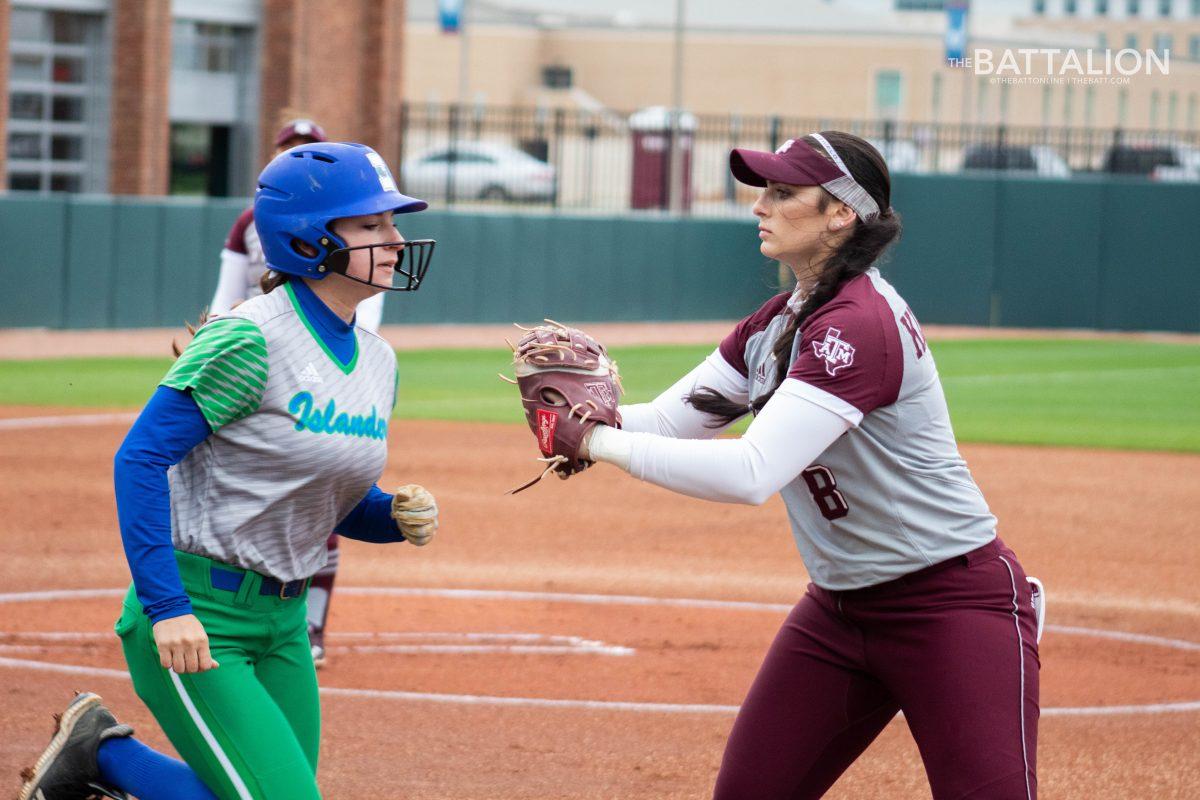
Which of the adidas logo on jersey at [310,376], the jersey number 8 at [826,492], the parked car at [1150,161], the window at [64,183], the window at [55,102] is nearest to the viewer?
the adidas logo on jersey at [310,376]

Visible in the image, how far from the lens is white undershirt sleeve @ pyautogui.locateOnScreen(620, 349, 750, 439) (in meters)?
4.35

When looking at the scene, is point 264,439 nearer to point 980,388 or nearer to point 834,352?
point 834,352

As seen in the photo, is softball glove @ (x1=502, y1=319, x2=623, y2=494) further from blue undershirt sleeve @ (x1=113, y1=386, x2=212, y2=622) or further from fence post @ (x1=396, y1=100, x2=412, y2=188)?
fence post @ (x1=396, y1=100, x2=412, y2=188)

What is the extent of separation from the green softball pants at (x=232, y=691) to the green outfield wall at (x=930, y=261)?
67.2 ft

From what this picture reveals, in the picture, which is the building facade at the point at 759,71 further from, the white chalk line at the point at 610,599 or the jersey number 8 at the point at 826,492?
the jersey number 8 at the point at 826,492

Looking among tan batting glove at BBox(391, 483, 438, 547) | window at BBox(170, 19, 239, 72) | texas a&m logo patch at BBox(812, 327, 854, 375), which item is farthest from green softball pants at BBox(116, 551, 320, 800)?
window at BBox(170, 19, 239, 72)

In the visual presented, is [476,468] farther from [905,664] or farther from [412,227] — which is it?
[412,227]

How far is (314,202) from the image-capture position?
3.84 m

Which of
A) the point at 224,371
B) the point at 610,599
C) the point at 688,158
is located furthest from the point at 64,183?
the point at 224,371

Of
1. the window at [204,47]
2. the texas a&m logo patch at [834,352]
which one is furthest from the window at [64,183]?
the texas a&m logo patch at [834,352]

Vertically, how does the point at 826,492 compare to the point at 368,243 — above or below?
below

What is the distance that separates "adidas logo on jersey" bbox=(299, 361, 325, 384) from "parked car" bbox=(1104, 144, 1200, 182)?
87.6 ft

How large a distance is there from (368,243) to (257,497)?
2.09 ft

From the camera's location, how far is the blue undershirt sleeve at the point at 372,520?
4152mm
